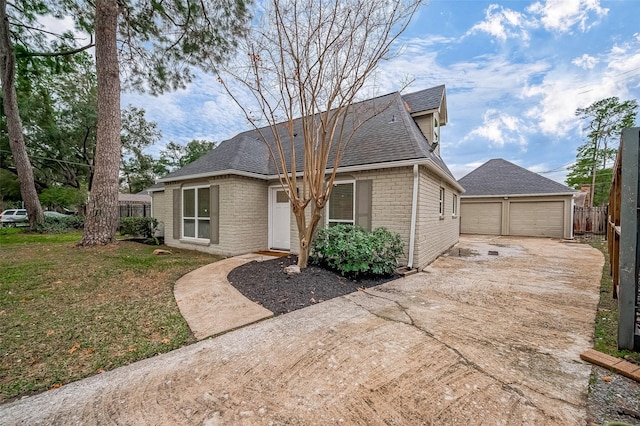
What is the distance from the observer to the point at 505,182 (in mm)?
16000

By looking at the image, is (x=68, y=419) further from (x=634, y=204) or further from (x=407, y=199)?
(x=407, y=199)

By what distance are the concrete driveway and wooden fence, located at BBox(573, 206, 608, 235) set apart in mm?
16331

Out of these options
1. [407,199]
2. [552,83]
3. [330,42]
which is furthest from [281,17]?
[552,83]

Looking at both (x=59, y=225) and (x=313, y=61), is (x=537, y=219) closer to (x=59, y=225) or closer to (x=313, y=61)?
(x=313, y=61)

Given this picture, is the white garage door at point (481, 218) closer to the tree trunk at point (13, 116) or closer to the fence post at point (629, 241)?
the fence post at point (629, 241)

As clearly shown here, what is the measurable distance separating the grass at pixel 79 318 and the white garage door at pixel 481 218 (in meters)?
16.4

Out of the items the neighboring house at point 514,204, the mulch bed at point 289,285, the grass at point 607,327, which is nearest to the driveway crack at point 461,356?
the mulch bed at point 289,285

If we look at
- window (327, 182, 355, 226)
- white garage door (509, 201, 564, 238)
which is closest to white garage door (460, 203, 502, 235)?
white garage door (509, 201, 564, 238)

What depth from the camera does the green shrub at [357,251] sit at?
223 inches

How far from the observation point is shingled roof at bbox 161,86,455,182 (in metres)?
→ 7.01

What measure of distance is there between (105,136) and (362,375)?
32.1 ft

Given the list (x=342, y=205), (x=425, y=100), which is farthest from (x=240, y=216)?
(x=425, y=100)

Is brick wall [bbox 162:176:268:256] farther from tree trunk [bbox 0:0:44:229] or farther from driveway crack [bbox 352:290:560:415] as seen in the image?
tree trunk [bbox 0:0:44:229]

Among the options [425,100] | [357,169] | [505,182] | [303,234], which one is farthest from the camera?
[505,182]
